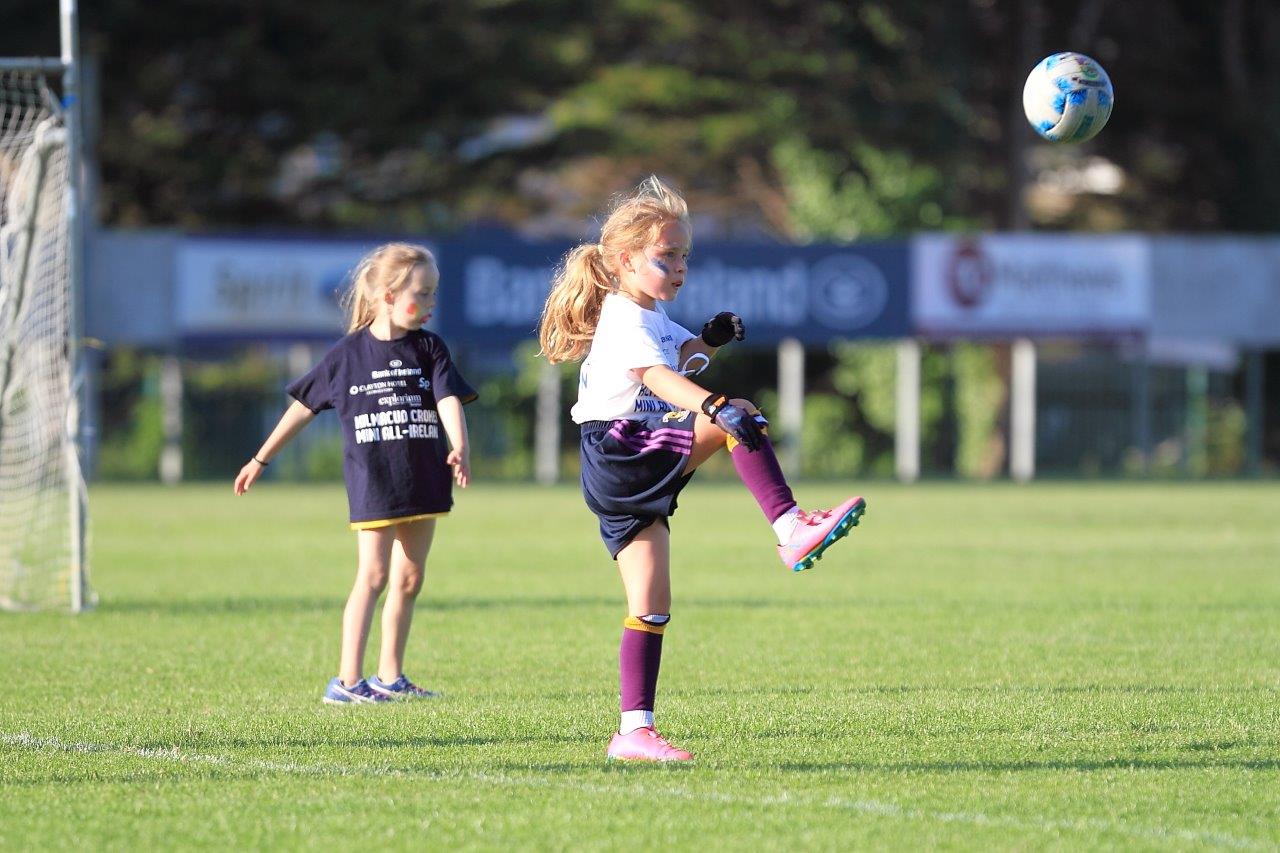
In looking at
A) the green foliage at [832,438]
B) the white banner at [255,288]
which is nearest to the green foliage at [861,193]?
the green foliage at [832,438]

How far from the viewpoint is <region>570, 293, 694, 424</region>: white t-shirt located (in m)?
6.25

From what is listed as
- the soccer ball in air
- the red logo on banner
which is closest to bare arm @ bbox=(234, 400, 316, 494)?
the soccer ball in air

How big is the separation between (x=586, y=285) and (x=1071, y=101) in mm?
3103

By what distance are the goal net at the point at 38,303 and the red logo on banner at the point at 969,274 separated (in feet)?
63.0

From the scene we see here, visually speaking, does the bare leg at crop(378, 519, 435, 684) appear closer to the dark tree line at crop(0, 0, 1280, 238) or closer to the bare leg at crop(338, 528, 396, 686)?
the bare leg at crop(338, 528, 396, 686)

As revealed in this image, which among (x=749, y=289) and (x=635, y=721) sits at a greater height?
(x=749, y=289)

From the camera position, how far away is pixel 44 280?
44.5 ft

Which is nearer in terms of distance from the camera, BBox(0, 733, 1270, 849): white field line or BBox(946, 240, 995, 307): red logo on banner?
BBox(0, 733, 1270, 849): white field line

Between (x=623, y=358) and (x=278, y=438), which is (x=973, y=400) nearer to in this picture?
(x=278, y=438)

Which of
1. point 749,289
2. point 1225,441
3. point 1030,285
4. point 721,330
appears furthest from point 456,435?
point 1225,441

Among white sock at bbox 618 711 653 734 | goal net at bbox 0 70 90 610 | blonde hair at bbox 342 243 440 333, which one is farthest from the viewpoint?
goal net at bbox 0 70 90 610

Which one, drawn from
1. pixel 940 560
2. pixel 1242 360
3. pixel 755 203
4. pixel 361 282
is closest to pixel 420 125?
pixel 755 203

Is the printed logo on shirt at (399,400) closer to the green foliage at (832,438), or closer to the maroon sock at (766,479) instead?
the maroon sock at (766,479)

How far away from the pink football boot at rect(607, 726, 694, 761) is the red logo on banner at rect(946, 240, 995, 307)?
26.5 m
